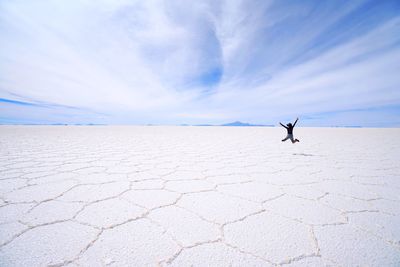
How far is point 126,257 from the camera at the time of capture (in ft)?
2.77

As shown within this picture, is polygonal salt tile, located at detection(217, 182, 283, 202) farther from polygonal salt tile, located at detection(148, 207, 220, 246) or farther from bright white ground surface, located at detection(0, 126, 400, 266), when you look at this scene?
polygonal salt tile, located at detection(148, 207, 220, 246)

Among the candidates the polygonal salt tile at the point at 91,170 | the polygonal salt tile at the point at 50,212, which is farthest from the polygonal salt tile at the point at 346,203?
the polygonal salt tile at the point at 91,170

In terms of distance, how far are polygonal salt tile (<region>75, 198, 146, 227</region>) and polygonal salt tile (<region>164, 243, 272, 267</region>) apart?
1.54 feet

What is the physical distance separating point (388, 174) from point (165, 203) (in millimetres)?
2528

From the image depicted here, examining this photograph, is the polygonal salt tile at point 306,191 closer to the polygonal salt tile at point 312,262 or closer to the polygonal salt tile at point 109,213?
the polygonal salt tile at point 312,262

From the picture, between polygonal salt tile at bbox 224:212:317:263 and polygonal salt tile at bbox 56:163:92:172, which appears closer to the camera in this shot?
polygonal salt tile at bbox 224:212:317:263

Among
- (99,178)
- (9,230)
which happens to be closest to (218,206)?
(9,230)

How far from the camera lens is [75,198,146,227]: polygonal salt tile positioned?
1132 millimetres

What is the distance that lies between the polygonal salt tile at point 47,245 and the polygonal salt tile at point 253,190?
1038 millimetres

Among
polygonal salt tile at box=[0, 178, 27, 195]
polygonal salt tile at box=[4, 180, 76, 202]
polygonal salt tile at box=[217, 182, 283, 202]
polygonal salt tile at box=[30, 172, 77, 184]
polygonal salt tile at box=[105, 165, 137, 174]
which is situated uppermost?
polygonal salt tile at box=[105, 165, 137, 174]

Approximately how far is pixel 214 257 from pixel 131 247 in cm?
39

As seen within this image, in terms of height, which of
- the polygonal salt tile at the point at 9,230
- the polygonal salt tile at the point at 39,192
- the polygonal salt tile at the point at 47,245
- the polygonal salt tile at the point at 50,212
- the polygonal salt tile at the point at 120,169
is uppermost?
the polygonal salt tile at the point at 120,169

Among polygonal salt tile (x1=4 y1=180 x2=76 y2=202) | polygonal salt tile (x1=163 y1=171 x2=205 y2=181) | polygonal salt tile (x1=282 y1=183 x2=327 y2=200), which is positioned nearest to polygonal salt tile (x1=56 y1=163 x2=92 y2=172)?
polygonal salt tile (x1=4 y1=180 x2=76 y2=202)

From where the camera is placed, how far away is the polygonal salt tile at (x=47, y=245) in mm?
819
